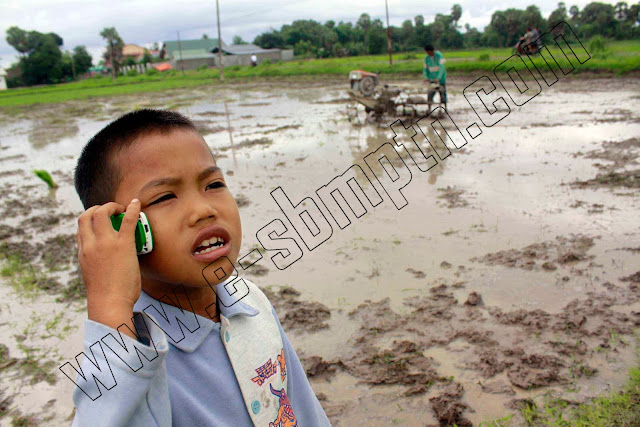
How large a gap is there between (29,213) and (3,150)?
831cm

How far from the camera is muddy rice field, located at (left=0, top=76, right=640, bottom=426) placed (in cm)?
287

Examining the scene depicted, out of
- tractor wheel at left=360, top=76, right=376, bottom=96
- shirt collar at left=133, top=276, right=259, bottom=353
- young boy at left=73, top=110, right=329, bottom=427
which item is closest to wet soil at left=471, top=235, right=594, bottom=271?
young boy at left=73, top=110, right=329, bottom=427

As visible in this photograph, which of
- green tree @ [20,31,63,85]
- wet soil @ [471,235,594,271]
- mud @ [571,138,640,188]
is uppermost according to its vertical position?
green tree @ [20,31,63,85]

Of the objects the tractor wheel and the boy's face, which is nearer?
the boy's face

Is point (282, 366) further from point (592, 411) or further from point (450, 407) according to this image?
point (592, 411)

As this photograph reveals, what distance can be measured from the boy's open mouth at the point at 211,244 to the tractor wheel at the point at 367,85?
1349cm

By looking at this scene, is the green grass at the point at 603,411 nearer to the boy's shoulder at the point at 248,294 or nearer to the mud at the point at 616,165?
the boy's shoulder at the point at 248,294

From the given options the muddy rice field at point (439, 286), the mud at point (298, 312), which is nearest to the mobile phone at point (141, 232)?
the muddy rice field at point (439, 286)

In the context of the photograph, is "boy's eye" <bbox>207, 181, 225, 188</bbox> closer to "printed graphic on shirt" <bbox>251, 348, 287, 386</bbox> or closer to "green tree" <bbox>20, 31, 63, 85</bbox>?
"printed graphic on shirt" <bbox>251, 348, 287, 386</bbox>

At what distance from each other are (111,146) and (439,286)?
326 cm

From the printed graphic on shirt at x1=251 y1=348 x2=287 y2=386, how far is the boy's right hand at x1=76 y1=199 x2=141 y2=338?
435 millimetres

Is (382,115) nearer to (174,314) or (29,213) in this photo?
(29,213)

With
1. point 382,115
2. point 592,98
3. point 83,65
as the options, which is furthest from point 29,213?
point 83,65

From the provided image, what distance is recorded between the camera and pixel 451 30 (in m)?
48.0
